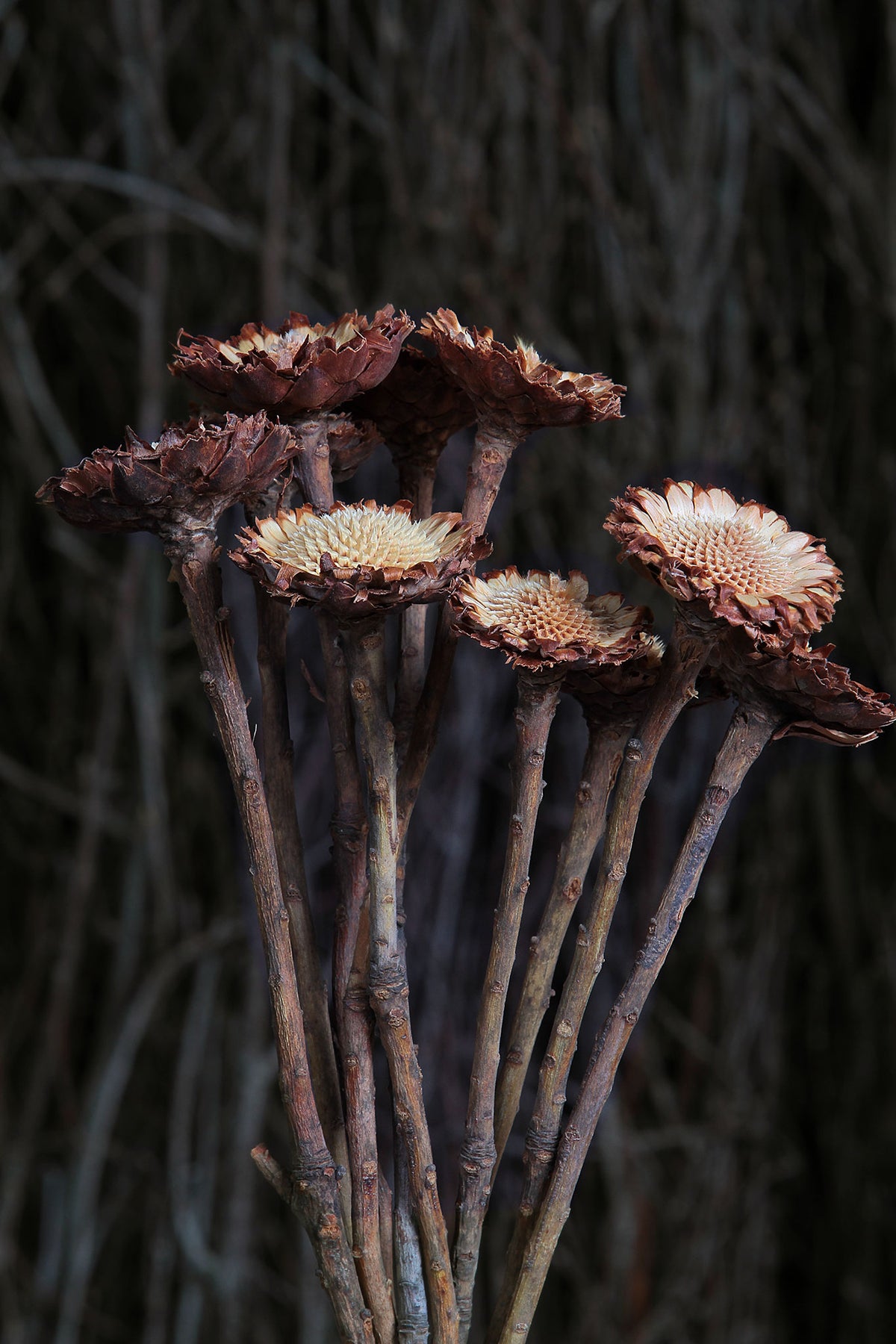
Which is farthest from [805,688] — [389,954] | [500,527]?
[500,527]

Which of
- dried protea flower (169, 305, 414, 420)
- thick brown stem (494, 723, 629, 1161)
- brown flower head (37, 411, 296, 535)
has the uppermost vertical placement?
dried protea flower (169, 305, 414, 420)

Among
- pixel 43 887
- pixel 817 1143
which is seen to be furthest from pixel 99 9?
pixel 817 1143

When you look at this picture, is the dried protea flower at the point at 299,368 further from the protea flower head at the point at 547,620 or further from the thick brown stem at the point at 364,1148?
the thick brown stem at the point at 364,1148

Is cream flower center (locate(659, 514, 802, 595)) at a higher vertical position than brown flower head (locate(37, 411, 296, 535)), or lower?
lower

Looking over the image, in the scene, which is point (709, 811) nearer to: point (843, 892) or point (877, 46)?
point (843, 892)

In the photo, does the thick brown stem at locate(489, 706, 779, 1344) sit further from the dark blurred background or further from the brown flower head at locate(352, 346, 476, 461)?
the dark blurred background

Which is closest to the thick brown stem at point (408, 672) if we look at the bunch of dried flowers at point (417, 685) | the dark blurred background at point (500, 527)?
the bunch of dried flowers at point (417, 685)

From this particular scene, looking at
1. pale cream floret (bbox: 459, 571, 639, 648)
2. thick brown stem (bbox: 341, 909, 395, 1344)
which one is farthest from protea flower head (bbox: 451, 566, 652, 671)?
thick brown stem (bbox: 341, 909, 395, 1344)
